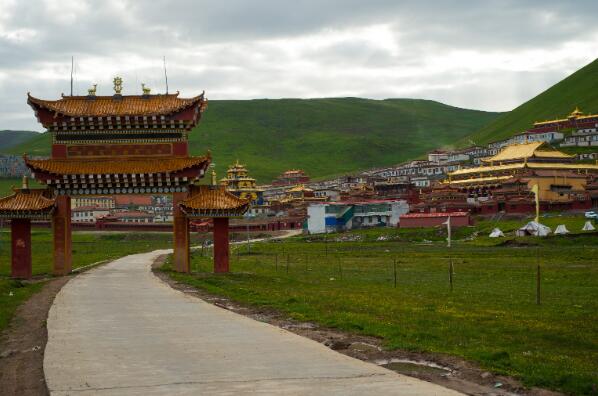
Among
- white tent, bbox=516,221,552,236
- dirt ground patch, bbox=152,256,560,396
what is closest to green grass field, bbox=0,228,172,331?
dirt ground patch, bbox=152,256,560,396

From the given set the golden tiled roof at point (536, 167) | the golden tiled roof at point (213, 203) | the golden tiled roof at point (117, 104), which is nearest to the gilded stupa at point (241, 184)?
the golden tiled roof at point (536, 167)

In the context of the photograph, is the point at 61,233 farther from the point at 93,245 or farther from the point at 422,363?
the point at 93,245

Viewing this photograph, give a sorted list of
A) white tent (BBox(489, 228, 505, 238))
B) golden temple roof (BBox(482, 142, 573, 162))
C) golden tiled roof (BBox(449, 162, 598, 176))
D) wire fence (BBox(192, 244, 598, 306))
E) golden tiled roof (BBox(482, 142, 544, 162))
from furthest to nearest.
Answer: golden tiled roof (BBox(482, 142, 544, 162)) → golden temple roof (BBox(482, 142, 573, 162)) → golden tiled roof (BBox(449, 162, 598, 176)) → white tent (BBox(489, 228, 505, 238)) → wire fence (BBox(192, 244, 598, 306))

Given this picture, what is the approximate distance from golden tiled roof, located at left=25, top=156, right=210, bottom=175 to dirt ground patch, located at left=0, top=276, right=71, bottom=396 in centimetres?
1871

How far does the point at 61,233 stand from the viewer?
4931cm

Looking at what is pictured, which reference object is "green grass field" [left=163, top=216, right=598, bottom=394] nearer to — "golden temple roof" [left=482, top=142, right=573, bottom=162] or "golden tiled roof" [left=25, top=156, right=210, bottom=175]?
"golden tiled roof" [left=25, top=156, right=210, bottom=175]

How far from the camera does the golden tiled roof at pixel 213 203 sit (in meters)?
46.8

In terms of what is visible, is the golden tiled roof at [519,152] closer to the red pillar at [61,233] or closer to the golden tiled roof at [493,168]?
the golden tiled roof at [493,168]

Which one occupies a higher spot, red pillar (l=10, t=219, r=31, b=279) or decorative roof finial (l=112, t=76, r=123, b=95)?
decorative roof finial (l=112, t=76, r=123, b=95)

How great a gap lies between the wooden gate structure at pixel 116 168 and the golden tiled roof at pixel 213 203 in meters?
0.06

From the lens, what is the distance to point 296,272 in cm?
5231

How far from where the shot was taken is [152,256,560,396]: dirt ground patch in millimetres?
14000

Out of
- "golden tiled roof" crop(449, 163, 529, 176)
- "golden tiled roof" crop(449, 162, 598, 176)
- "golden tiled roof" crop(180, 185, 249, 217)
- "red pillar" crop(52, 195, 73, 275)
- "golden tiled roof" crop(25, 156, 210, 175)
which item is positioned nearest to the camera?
"golden tiled roof" crop(180, 185, 249, 217)

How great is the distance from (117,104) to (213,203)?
9459 millimetres
